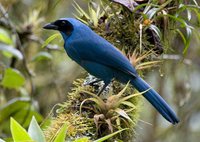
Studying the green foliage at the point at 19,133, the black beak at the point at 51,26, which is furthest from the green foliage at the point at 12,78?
the green foliage at the point at 19,133

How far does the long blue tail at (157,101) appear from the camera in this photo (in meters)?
2.37

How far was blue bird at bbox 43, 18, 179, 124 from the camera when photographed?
244 cm

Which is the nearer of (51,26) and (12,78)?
(51,26)

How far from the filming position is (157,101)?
7.98 feet

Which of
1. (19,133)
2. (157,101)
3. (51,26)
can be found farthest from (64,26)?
(19,133)

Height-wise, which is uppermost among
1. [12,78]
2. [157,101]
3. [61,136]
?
[61,136]

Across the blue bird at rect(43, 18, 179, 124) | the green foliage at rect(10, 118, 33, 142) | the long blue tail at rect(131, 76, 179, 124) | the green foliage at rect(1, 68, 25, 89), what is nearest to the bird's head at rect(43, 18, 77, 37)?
the blue bird at rect(43, 18, 179, 124)

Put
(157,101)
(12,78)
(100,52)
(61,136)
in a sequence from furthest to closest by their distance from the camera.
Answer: (12,78) → (100,52) → (157,101) → (61,136)

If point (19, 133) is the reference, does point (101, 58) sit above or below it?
below

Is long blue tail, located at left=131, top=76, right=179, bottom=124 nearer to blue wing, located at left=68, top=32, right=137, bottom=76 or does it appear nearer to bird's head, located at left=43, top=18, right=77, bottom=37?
blue wing, located at left=68, top=32, right=137, bottom=76

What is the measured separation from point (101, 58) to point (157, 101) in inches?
15.5

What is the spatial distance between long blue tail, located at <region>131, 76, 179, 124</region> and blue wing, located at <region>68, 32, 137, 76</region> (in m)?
0.05

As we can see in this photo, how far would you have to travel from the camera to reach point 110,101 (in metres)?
2.08

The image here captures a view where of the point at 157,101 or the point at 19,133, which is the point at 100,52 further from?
the point at 19,133
